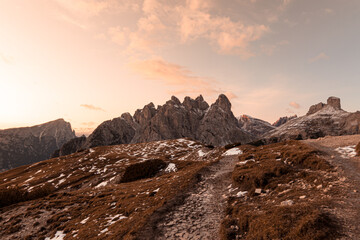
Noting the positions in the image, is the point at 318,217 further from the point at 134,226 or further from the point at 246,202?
the point at 134,226

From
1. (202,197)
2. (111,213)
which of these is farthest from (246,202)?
(111,213)

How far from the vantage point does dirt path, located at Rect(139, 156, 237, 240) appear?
1138 centimetres

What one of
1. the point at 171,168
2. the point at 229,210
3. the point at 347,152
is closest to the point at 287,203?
the point at 229,210

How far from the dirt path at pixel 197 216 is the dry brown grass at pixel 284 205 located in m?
1.03

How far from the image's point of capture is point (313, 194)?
12.2m

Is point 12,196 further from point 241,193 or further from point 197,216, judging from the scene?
point 241,193

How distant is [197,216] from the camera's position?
532 inches

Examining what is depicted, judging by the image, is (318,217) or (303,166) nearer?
(318,217)

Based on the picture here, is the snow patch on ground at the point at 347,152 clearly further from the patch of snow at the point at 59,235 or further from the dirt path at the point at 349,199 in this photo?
the patch of snow at the point at 59,235

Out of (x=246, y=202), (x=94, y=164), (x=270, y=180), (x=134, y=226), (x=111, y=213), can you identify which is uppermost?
(x=270, y=180)

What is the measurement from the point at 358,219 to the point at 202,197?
38.3 ft

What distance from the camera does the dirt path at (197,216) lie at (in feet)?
37.3

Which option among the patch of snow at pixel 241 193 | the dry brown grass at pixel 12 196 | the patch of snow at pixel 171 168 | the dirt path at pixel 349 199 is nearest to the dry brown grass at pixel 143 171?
the patch of snow at pixel 171 168

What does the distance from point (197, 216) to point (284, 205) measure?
22.0 feet
